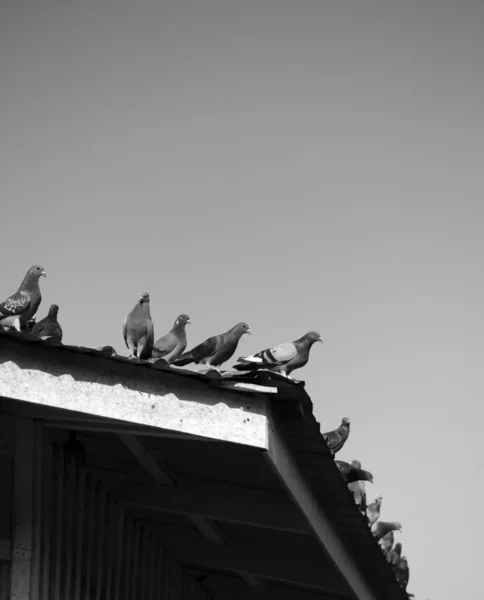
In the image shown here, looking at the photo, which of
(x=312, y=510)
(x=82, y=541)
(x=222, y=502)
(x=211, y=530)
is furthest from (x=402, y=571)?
(x=82, y=541)

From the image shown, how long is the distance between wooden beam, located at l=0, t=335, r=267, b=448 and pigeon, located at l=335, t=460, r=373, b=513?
1224 millimetres

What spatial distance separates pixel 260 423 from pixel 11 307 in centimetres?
217

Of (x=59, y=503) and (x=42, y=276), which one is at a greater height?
(x=42, y=276)

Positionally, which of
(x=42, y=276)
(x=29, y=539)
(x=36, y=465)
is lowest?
(x=29, y=539)

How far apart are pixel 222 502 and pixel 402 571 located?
2237mm

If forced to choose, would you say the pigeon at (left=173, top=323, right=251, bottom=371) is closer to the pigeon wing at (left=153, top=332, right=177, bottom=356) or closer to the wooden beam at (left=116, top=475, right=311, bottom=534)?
the pigeon wing at (left=153, top=332, right=177, bottom=356)

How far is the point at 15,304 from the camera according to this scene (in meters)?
6.39

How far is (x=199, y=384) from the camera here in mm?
4727

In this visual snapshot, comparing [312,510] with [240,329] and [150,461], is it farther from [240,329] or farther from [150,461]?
[240,329]

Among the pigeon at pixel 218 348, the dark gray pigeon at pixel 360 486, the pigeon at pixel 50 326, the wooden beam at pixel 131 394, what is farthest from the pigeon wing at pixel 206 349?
the wooden beam at pixel 131 394

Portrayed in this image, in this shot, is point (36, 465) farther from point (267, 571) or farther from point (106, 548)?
point (267, 571)

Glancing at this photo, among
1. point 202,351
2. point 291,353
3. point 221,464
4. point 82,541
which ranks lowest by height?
point 82,541

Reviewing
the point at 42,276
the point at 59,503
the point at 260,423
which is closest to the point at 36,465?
the point at 59,503

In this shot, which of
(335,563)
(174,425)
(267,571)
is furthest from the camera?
(267,571)
